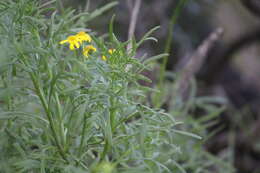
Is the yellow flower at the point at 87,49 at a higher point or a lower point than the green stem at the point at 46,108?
higher

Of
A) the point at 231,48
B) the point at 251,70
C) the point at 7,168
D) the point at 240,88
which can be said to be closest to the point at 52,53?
the point at 7,168

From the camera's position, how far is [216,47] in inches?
101

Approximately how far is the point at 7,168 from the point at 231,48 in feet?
7.43

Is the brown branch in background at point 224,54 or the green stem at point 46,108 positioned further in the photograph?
the brown branch in background at point 224,54

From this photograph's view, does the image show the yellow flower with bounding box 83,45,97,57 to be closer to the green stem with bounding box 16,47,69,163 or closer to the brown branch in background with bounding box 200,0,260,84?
the green stem with bounding box 16,47,69,163

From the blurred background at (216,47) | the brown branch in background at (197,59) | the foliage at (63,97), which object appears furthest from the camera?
the blurred background at (216,47)

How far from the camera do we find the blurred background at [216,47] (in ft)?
7.03

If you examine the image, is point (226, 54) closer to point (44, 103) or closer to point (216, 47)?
point (216, 47)

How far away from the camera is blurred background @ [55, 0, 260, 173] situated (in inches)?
84.4

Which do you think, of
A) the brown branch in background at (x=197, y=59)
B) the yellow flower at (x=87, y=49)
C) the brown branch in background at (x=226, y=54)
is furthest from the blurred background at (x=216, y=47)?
the yellow flower at (x=87, y=49)

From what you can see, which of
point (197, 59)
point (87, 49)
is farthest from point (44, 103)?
point (197, 59)

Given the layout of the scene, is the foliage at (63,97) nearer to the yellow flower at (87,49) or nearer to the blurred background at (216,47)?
the yellow flower at (87,49)

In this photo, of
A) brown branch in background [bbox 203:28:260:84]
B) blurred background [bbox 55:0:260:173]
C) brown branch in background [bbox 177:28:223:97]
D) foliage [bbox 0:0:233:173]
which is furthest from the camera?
brown branch in background [bbox 203:28:260:84]

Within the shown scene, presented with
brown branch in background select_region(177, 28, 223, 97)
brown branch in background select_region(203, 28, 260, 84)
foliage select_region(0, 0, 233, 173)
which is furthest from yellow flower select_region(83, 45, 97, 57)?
Result: brown branch in background select_region(203, 28, 260, 84)
